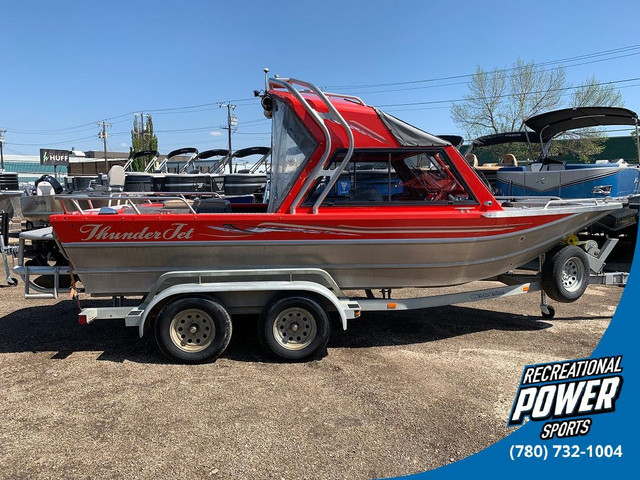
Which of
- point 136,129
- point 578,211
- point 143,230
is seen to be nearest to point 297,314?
point 143,230

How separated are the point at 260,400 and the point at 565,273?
12.0 ft

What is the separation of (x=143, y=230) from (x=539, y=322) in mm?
4487

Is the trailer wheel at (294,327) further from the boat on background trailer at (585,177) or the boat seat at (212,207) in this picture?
the boat on background trailer at (585,177)

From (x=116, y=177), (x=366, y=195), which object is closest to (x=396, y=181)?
(x=366, y=195)

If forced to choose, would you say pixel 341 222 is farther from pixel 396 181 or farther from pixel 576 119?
pixel 576 119

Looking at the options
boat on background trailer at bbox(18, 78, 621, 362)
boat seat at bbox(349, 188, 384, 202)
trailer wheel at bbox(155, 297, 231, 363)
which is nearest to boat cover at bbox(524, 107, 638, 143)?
boat on background trailer at bbox(18, 78, 621, 362)

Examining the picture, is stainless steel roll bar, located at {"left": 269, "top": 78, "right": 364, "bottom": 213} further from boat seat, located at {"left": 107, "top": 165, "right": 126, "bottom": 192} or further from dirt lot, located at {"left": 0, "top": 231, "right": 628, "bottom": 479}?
boat seat, located at {"left": 107, "top": 165, "right": 126, "bottom": 192}

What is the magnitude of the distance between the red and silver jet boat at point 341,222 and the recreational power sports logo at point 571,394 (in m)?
1.75

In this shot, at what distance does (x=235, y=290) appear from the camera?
419 cm

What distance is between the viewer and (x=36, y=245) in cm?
488

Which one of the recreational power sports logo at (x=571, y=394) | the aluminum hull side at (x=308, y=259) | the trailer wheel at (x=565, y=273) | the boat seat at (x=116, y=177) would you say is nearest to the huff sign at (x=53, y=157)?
the boat seat at (x=116, y=177)

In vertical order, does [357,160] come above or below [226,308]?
above

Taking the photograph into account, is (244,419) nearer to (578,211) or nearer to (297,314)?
(297,314)

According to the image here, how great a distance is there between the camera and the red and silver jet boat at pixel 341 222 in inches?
163
